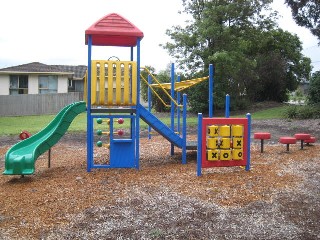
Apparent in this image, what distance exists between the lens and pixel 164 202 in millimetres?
5426

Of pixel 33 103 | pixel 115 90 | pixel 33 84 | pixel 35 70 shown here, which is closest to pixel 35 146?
pixel 115 90

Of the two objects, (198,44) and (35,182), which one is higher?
(198,44)

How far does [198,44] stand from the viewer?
26.9m

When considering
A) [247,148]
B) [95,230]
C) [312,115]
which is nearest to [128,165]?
[247,148]

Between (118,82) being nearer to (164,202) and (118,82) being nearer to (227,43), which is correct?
(164,202)

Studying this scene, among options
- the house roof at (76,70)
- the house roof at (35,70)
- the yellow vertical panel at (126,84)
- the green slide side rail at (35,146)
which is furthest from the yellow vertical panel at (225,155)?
the house roof at (76,70)

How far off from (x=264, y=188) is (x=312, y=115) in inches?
636

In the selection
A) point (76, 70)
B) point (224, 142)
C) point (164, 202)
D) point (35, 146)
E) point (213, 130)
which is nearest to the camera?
point (164, 202)

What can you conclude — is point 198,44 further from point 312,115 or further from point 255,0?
point 312,115

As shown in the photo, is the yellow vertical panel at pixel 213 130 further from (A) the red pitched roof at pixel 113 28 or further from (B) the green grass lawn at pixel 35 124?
(B) the green grass lawn at pixel 35 124

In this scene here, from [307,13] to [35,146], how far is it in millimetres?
16657

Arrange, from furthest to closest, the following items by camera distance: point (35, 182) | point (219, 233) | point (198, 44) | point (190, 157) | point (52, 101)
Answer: point (52, 101) < point (198, 44) < point (190, 157) < point (35, 182) < point (219, 233)

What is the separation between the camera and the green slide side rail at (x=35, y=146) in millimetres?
6852

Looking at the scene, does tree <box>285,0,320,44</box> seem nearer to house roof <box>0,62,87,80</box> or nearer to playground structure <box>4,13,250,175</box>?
playground structure <box>4,13,250,175</box>
